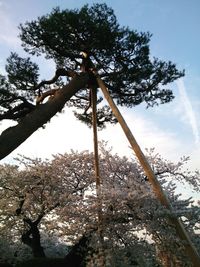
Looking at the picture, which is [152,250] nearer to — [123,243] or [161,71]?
[123,243]

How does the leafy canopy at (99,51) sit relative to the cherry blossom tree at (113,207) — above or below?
above

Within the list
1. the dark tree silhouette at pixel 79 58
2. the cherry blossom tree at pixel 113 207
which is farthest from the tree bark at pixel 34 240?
the dark tree silhouette at pixel 79 58

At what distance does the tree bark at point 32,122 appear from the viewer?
603 centimetres

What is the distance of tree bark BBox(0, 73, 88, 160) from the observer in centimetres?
603

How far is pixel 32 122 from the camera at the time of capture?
22.0 feet

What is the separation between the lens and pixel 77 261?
1167cm

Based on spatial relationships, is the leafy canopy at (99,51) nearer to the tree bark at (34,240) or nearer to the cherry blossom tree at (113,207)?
the cherry blossom tree at (113,207)

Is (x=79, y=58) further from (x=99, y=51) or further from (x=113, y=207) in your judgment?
(x=113, y=207)

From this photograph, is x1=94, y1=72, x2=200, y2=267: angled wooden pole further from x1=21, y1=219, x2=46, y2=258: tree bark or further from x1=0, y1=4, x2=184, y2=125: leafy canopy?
x1=21, y1=219, x2=46, y2=258: tree bark

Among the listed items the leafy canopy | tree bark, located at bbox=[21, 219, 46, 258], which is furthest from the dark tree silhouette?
tree bark, located at bbox=[21, 219, 46, 258]

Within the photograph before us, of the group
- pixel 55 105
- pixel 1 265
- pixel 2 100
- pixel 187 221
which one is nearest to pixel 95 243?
pixel 187 221

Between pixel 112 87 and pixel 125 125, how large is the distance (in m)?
1.96

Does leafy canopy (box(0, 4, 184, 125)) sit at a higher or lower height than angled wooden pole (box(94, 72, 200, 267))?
higher

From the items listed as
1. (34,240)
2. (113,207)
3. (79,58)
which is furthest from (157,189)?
(34,240)
